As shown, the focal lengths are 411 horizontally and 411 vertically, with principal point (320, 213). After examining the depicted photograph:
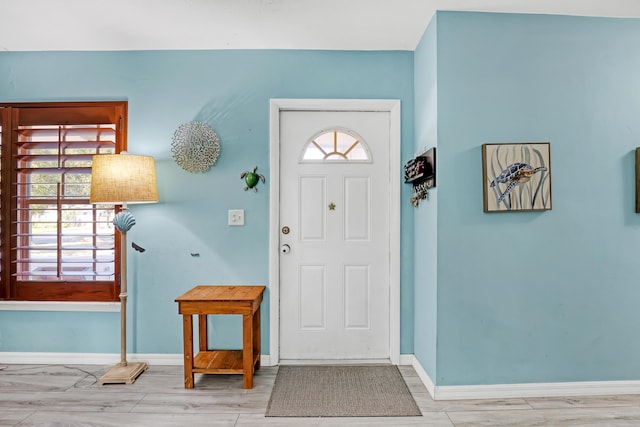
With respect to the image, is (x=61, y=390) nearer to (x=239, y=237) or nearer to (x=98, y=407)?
(x=98, y=407)

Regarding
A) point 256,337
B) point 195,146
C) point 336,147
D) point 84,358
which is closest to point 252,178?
point 195,146

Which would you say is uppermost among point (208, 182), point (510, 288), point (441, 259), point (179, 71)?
point (179, 71)

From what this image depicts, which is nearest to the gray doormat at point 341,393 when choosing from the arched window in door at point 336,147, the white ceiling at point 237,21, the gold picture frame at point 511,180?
the gold picture frame at point 511,180

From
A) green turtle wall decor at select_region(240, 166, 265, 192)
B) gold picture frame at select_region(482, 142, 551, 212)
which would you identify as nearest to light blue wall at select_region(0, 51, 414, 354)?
green turtle wall decor at select_region(240, 166, 265, 192)

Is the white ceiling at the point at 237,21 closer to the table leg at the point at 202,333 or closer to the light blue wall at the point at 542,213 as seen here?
the light blue wall at the point at 542,213

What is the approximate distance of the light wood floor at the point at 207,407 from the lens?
2219mm

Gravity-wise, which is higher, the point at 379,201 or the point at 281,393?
the point at 379,201

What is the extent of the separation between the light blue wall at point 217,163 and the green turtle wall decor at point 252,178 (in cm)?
4

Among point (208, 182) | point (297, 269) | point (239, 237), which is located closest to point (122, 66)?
point (208, 182)

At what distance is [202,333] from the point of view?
2.95 metres

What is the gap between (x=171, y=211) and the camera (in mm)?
3037

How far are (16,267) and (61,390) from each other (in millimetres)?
1040

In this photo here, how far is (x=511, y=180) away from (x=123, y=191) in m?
2.42

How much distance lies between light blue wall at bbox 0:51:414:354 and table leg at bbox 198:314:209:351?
0.08m
